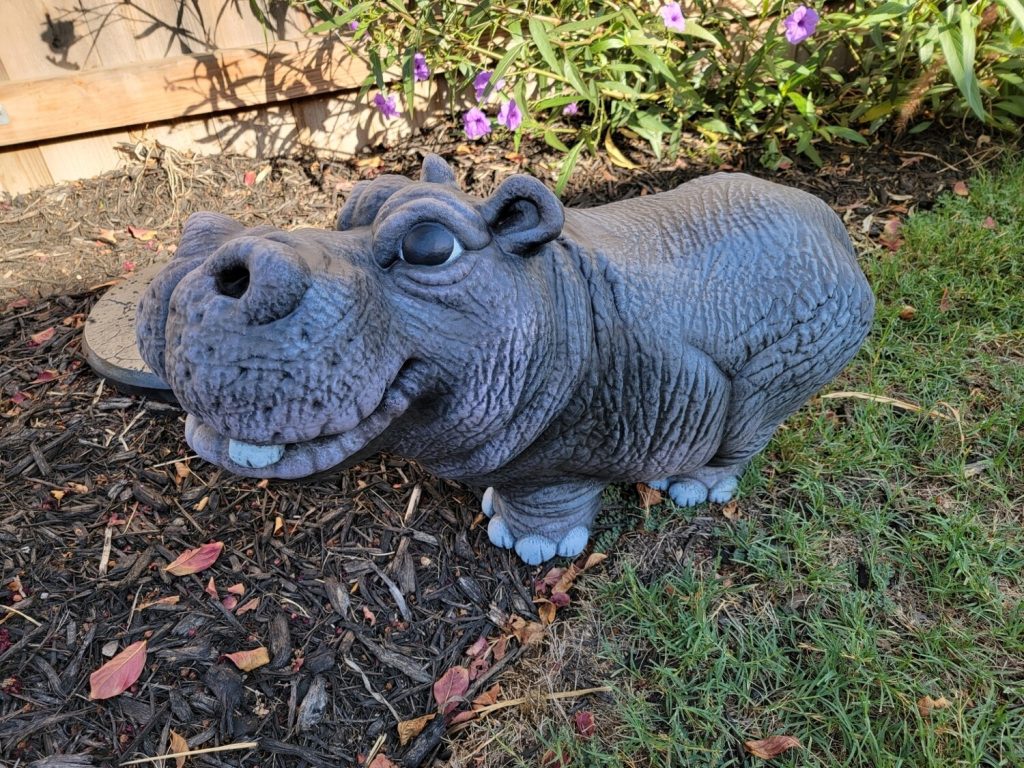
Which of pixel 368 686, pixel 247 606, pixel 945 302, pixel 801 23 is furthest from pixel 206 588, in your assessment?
pixel 801 23

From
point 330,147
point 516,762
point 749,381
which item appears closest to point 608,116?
point 330,147

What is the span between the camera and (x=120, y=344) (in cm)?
278

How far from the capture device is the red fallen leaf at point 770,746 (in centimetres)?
174

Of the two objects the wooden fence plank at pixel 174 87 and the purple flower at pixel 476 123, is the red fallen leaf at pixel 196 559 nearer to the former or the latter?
the purple flower at pixel 476 123

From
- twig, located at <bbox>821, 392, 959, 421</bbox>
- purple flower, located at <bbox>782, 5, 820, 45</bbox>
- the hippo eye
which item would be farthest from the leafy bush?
the hippo eye

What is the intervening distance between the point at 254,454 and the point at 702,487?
150 centimetres

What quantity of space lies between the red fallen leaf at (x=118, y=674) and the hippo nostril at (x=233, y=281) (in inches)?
52.5

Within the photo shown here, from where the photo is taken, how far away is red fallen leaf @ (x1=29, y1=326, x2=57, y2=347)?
3.00 m

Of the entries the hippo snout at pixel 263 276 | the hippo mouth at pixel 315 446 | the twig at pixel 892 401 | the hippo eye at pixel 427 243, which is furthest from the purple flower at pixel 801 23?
the hippo snout at pixel 263 276

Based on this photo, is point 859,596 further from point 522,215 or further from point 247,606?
point 247,606

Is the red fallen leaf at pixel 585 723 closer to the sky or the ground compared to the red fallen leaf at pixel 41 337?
closer to the ground

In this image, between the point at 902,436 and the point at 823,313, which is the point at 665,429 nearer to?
the point at 823,313

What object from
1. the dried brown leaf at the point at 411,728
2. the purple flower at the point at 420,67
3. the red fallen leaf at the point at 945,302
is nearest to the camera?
the dried brown leaf at the point at 411,728

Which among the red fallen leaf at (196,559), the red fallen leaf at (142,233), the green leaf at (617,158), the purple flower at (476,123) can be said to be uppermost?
the purple flower at (476,123)
